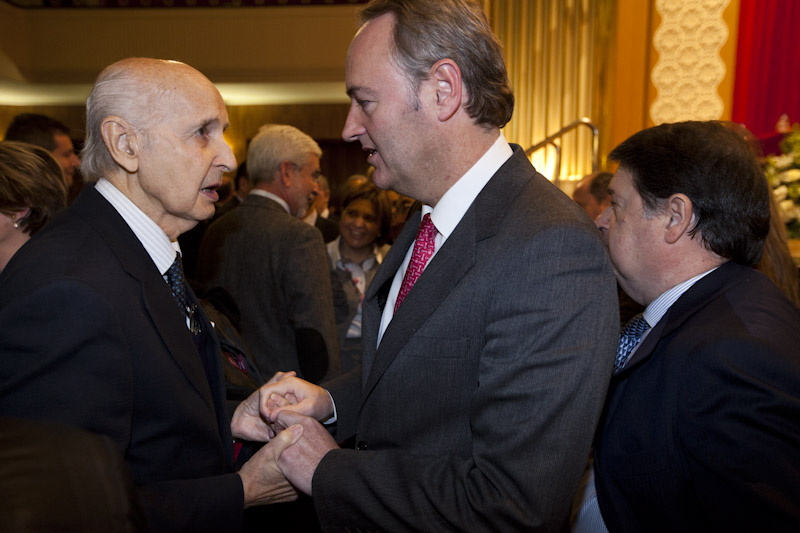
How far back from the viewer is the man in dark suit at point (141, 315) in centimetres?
111

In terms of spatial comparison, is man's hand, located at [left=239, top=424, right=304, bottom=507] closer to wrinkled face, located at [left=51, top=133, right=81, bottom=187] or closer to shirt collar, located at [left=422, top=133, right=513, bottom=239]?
shirt collar, located at [left=422, top=133, right=513, bottom=239]

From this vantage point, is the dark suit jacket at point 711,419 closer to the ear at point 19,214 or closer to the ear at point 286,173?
the ear at point 19,214

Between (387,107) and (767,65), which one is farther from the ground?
(387,107)

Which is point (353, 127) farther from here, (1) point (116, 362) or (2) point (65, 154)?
(2) point (65, 154)

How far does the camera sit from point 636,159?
166 cm

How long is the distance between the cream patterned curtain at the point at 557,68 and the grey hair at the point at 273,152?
4.20m

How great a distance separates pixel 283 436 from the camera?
4.62 ft

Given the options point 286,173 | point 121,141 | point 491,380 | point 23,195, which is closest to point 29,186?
point 23,195

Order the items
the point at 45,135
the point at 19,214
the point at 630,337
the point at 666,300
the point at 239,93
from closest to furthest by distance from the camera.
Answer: the point at 666,300, the point at 630,337, the point at 19,214, the point at 45,135, the point at 239,93

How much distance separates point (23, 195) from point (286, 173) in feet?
5.06

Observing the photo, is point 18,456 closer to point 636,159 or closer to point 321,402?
point 321,402

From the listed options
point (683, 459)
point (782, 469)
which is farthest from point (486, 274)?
point (782, 469)

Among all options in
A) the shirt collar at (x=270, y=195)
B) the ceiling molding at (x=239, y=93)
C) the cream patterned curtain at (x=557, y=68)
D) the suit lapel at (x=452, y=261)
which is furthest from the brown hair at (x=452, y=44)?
the ceiling molding at (x=239, y=93)

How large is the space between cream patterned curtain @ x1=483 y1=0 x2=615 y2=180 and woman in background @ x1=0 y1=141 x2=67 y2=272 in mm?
5747
